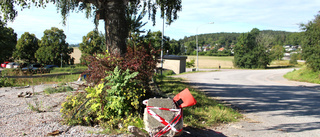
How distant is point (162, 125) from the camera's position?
383 cm

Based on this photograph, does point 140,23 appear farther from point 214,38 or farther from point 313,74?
point 214,38

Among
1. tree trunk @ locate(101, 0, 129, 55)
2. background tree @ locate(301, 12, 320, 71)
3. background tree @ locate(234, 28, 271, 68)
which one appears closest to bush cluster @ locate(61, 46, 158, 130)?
tree trunk @ locate(101, 0, 129, 55)

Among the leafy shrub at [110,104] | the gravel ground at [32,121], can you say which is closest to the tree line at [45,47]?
the gravel ground at [32,121]

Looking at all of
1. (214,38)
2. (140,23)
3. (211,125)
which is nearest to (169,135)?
(211,125)

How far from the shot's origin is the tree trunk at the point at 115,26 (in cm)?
734

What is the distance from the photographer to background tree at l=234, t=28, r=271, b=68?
63.7 meters

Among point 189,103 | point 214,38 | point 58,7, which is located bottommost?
point 189,103

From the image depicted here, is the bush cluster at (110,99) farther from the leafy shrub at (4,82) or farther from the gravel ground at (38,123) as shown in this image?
the leafy shrub at (4,82)

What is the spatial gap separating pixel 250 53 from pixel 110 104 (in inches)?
2597

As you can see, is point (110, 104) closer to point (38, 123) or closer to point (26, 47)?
point (38, 123)

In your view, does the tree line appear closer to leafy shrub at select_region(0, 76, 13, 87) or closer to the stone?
leafy shrub at select_region(0, 76, 13, 87)

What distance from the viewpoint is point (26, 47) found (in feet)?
138

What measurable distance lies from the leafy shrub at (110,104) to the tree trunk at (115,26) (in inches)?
91.4

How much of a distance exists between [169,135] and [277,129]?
12.3 feet
